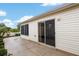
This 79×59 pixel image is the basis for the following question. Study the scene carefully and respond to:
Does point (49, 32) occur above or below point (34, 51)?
above

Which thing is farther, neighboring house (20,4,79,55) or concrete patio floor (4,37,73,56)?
concrete patio floor (4,37,73,56)

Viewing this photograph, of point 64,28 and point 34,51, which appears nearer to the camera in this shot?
point 64,28

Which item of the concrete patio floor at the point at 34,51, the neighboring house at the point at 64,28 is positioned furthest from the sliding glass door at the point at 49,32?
the concrete patio floor at the point at 34,51

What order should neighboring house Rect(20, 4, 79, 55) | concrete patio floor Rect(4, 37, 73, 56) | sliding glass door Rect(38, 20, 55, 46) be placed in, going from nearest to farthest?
neighboring house Rect(20, 4, 79, 55) → concrete patio floor Rect(4, 37, 73, 56) → sliding glass door Rect(38, 20, 55, 46)

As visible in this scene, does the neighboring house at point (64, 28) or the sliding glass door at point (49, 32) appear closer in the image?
the neighboring house at point (64, 28)

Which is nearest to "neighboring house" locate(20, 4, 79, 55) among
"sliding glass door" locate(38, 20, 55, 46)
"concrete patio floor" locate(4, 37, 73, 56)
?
"sliding glass door" locate(38, 20, 55, 46)

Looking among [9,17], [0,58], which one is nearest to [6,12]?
[9,17]

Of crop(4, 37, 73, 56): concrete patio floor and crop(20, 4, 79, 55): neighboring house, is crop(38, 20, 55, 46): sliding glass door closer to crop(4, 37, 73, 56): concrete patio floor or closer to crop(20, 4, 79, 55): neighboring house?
crop(20, 4, 79, 55): neighboring house

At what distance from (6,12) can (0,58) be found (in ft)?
37.2

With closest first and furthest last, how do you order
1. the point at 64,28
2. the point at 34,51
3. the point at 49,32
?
the point at 64,28
the point at 34,51
the point at 49,32

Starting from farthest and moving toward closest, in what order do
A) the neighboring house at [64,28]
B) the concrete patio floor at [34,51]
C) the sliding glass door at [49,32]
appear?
the sliding glass door at [49,32]
the concrete patio floor at [34,51]
the neighboring house at [64,28]

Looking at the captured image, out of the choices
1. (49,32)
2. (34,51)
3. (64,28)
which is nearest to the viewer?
(64,28)

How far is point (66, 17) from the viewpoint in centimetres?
729

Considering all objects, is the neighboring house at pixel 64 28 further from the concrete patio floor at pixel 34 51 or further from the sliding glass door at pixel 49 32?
the concrete patio floor at pixel 34 51
